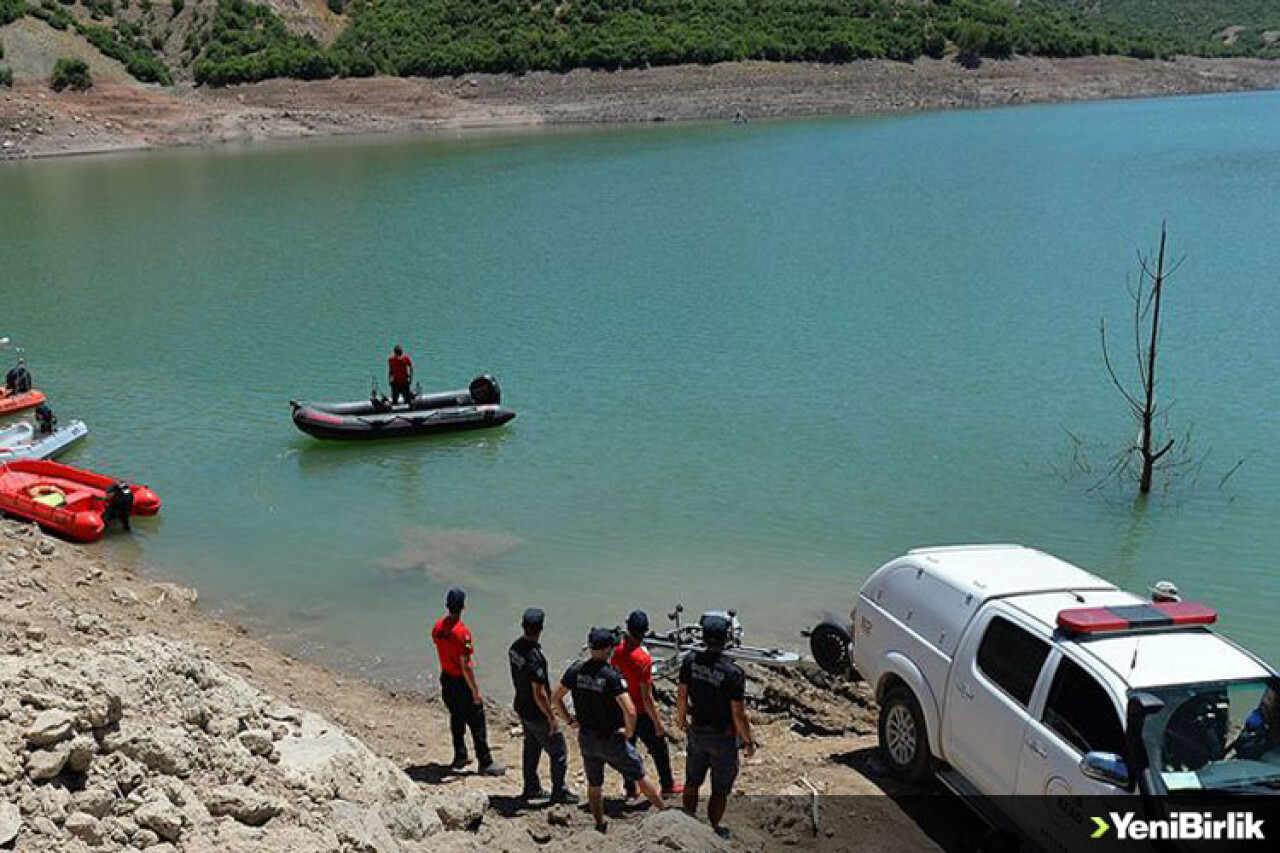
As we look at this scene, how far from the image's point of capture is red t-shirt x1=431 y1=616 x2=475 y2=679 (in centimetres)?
1014

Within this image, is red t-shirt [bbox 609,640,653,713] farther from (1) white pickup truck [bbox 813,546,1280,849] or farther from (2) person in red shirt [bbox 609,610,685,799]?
(1) white pickup truck [bbox 813,546,1280,849]

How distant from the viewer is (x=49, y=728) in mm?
7023

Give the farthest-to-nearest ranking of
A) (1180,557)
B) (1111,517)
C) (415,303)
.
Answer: (415,303), (1111,517), (1180,557)

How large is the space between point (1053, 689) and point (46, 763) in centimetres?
580

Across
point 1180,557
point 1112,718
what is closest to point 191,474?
point 1180,557

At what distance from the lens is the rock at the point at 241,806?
732 cm

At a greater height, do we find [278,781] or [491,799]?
[278,781]

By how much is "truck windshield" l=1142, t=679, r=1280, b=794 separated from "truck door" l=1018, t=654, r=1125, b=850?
25 centimetres

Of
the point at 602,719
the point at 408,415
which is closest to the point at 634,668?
the point at 602,719

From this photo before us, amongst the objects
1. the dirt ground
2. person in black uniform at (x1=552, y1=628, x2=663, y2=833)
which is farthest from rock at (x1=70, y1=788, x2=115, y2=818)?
the dirt ground

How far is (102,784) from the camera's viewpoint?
23.2 ft

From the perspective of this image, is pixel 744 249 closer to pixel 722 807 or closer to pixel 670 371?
pixel 670 371

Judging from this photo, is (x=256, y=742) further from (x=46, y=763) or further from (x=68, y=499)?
(x=68, y=499)

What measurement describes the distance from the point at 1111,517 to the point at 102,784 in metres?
15.1
